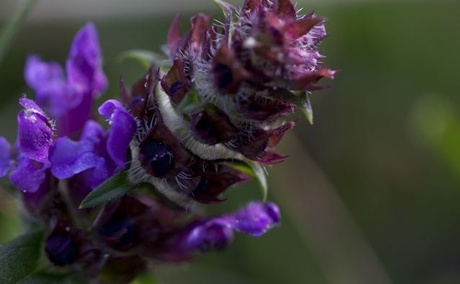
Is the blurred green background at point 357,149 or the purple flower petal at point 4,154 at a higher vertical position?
the purple flower petal at point 4,154

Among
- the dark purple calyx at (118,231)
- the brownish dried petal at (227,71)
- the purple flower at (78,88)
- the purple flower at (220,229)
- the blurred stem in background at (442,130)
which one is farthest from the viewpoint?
the blurred stem in background at (442,130)

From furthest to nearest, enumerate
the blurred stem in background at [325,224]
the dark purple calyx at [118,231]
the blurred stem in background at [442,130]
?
the blurred stem in background at [325,224] < the blurred stem in background at [442,130] < the dark purple calyx at [118,231]

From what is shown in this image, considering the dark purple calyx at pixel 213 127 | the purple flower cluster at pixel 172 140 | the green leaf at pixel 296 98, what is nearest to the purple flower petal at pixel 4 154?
the purple flower cluster at pixel 172 140

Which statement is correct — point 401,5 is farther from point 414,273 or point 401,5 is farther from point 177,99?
point 177,99

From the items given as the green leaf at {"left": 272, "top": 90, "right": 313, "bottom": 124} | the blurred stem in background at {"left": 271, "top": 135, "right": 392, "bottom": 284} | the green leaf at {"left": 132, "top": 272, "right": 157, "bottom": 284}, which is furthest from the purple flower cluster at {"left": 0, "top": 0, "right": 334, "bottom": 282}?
the blurred stem in background at {"left": 271, "top": 135, "right": 392, "bottom": 284}

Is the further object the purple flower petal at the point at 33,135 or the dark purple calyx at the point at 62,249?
the dark purple calyx at the point at 62,249

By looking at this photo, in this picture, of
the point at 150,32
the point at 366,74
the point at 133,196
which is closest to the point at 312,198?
the point at 366,74

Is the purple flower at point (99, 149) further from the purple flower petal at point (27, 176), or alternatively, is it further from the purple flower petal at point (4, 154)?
the purple flower petal at point (4, 154)
